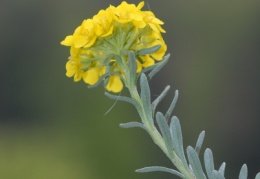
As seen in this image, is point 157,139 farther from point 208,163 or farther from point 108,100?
point 108,100

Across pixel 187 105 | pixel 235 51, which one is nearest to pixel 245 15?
pixel 235 51

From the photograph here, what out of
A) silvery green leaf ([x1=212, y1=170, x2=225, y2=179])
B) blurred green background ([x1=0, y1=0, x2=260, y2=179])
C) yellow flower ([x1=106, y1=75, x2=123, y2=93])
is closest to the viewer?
silvery green leaf ([x1=212, y1=170, x2=225, y2=179])

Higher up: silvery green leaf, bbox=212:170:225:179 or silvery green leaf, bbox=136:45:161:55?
silvery green leaf, bbox=136:45:161:55

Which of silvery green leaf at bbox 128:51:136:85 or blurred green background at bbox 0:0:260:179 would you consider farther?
blurred green background at bbox 0:0:260:179

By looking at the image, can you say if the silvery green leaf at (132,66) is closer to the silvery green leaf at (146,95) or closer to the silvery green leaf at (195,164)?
the silvery green leaf at (146,95)

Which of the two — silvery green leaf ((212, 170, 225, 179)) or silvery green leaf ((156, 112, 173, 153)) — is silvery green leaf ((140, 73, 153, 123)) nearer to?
silvery green leaf ((156, 112, 173, 153))

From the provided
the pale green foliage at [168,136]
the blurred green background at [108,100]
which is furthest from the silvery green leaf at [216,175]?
the blurred green background at [108,100]

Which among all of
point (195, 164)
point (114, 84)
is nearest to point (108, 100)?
point (114, 84)

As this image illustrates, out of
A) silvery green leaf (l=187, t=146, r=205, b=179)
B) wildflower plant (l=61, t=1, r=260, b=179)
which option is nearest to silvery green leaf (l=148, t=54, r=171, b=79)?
wildflower plant (l=61, t=1, r=260, b=179)

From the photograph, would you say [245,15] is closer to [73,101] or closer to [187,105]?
[187,105]
